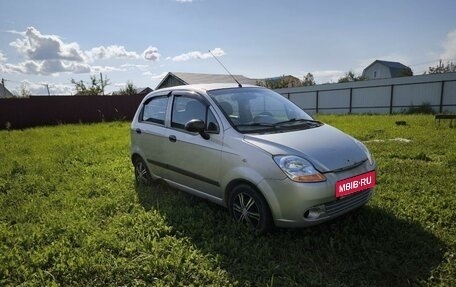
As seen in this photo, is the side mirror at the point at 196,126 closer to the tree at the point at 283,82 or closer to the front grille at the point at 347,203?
the front grille at the point at 347,203

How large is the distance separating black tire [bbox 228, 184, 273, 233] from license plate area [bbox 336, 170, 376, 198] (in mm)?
708

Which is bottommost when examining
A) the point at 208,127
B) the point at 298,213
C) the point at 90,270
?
the point at 90,270

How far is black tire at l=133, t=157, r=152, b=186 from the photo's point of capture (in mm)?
5340

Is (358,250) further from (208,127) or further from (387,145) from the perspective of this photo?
(387,145)

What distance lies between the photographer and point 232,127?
372 centimetres

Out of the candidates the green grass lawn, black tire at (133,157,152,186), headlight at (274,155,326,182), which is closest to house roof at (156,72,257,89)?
black tire at (133,157,152,186)

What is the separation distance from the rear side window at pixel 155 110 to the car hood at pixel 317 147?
5.61 feet

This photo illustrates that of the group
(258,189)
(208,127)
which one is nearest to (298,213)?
(258,189)

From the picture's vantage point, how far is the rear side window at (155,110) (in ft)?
15.8

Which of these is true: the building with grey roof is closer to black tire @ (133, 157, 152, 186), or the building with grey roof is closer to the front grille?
black tire @ (133, 157, 152, 186)

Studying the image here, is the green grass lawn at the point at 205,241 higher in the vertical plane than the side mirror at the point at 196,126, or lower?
lower

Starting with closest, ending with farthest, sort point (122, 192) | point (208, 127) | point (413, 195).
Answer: point (208, 127) → point (413, 195) → point (122, 192)

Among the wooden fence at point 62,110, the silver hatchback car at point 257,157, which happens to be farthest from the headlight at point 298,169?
the wooden fence at point 62,110

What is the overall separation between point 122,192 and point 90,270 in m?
2.24
